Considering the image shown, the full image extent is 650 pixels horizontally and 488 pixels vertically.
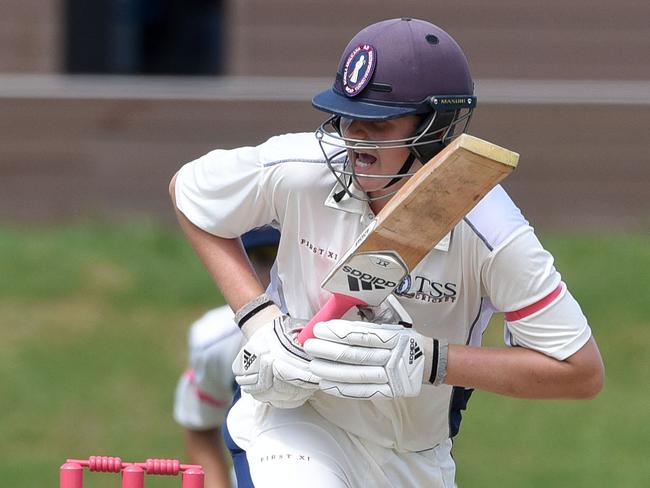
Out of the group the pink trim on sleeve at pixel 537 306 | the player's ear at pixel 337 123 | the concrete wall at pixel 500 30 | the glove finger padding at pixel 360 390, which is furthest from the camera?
the concrete wall at pixel 500 30

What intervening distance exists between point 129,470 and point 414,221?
875 millimetres

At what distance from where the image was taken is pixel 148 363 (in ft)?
27.5

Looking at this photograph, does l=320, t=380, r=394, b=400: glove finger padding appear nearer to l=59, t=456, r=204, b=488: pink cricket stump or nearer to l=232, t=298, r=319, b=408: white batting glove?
l=232, t=298, r=319, b=408: white batting glove

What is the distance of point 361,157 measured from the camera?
3.36m

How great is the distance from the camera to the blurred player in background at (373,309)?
10.7ft

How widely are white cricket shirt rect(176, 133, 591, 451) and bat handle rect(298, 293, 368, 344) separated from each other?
0.56 feet

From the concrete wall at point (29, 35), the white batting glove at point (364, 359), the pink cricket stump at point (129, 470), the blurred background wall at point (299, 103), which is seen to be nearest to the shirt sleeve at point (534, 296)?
the white batting glove at point (364, 359)

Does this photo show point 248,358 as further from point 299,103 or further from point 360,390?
point 299,103

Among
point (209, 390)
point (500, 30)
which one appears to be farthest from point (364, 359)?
point (500, 30)

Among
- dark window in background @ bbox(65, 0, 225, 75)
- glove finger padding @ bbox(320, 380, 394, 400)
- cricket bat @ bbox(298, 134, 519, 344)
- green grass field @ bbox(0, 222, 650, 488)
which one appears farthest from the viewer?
dark window in background @ bbox(65, 0, 225, 75)

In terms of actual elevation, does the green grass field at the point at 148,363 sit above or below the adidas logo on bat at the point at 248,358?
below

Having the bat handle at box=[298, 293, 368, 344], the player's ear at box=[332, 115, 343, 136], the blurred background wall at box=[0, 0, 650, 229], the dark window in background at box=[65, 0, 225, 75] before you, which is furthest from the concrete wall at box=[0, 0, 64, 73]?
the bat handle at box=[298, 293, 368, 344]

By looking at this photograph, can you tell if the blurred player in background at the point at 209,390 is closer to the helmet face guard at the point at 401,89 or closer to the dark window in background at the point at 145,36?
the helmet face guard at the point at 401,89

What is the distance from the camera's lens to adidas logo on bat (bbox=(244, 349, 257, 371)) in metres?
3.33
